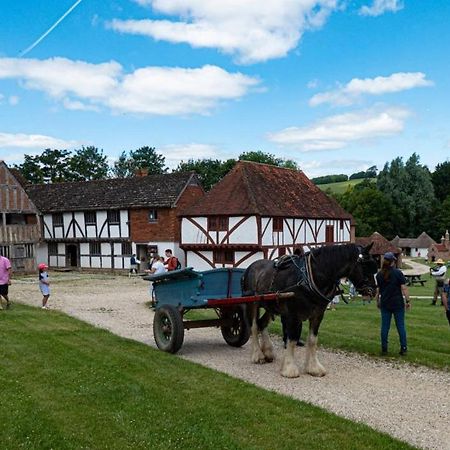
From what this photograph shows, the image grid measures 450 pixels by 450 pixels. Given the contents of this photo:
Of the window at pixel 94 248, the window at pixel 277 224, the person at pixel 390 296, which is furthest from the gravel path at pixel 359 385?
the window at pixel 94 248

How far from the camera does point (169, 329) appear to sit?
1011cm

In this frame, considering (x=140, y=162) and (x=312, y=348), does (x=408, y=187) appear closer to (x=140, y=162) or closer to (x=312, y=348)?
(x=140, y=162)

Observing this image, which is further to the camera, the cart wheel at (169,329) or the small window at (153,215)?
the small window at (153,215)

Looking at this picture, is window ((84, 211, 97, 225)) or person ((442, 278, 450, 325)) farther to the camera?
window ((84, 211, 97, 225))

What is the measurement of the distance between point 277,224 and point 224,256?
362cm

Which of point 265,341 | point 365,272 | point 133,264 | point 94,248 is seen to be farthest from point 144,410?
point 94,248

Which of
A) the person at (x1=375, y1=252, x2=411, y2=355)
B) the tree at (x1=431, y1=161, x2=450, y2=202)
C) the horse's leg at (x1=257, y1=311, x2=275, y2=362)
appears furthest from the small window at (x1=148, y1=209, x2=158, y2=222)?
the tree at (x1=431, y1=161, x2=450, y2=202)

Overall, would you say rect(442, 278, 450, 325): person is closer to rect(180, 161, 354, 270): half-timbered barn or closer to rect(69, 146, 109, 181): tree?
rect(180, 161, 354, 270): half-timbered barn

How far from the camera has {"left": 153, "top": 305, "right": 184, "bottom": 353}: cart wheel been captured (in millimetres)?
9680

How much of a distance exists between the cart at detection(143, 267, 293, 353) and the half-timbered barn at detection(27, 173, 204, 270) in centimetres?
2445

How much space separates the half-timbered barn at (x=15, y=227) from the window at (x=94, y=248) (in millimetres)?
3670

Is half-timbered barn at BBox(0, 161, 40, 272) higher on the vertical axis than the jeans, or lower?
higher

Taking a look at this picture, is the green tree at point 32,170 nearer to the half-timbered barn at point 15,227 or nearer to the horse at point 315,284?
the half-timbered barn at point 15,227

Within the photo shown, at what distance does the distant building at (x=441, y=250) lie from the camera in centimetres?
7525
